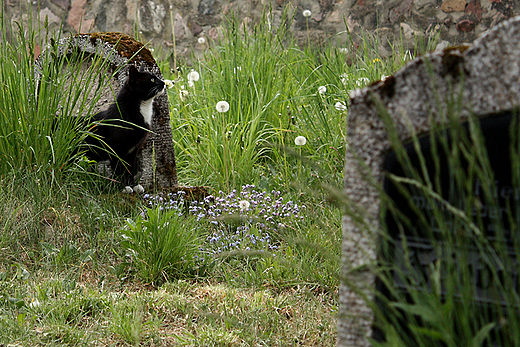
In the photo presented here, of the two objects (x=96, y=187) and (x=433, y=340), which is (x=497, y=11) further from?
(x=433, y=340)

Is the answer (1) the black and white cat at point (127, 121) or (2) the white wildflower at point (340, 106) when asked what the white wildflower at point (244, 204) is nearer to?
(1) the black and white cat at point (127, 121)

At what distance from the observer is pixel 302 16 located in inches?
265

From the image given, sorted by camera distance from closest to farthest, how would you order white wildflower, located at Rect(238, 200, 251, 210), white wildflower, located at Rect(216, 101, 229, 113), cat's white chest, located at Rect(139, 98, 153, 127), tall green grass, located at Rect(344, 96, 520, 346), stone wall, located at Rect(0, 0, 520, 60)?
tall green grass, located at Rect(344, 96, 520, 346)
white wildflower, located at Rect(238, 200, 251, 210)
cat's white chest, located at Rect(139, 98, 153, 127)
white wildflower, located at Rect(216, 101, 229, 113)
stone wall, located at Rect(0, 0, 520, 60)

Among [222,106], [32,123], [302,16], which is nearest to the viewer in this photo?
[32,123]

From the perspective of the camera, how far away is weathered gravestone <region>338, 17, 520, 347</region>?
1135 millimetres

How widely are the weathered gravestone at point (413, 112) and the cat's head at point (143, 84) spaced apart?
86.4 inches

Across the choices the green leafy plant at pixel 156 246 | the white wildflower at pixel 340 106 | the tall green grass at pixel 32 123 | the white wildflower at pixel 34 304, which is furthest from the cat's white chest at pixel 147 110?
the white wildflower at pixel 34 304

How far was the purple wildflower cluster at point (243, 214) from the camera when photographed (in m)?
2.92

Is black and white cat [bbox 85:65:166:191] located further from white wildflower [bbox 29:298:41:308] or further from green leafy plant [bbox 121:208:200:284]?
white wildflower [bbox 29:298:41:308]

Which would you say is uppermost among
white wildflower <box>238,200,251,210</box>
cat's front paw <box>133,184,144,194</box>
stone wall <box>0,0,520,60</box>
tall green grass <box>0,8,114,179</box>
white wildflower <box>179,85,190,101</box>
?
stone wall <box>0,0,520,60</box>

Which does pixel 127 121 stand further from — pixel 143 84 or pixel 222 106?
pixel 222 106

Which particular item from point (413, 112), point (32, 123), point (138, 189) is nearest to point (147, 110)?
point (138, 189)

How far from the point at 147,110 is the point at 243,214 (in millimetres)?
1013

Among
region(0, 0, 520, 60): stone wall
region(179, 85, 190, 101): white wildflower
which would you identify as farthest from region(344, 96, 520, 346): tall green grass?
region(0, 0, 520, 60): stone wall
